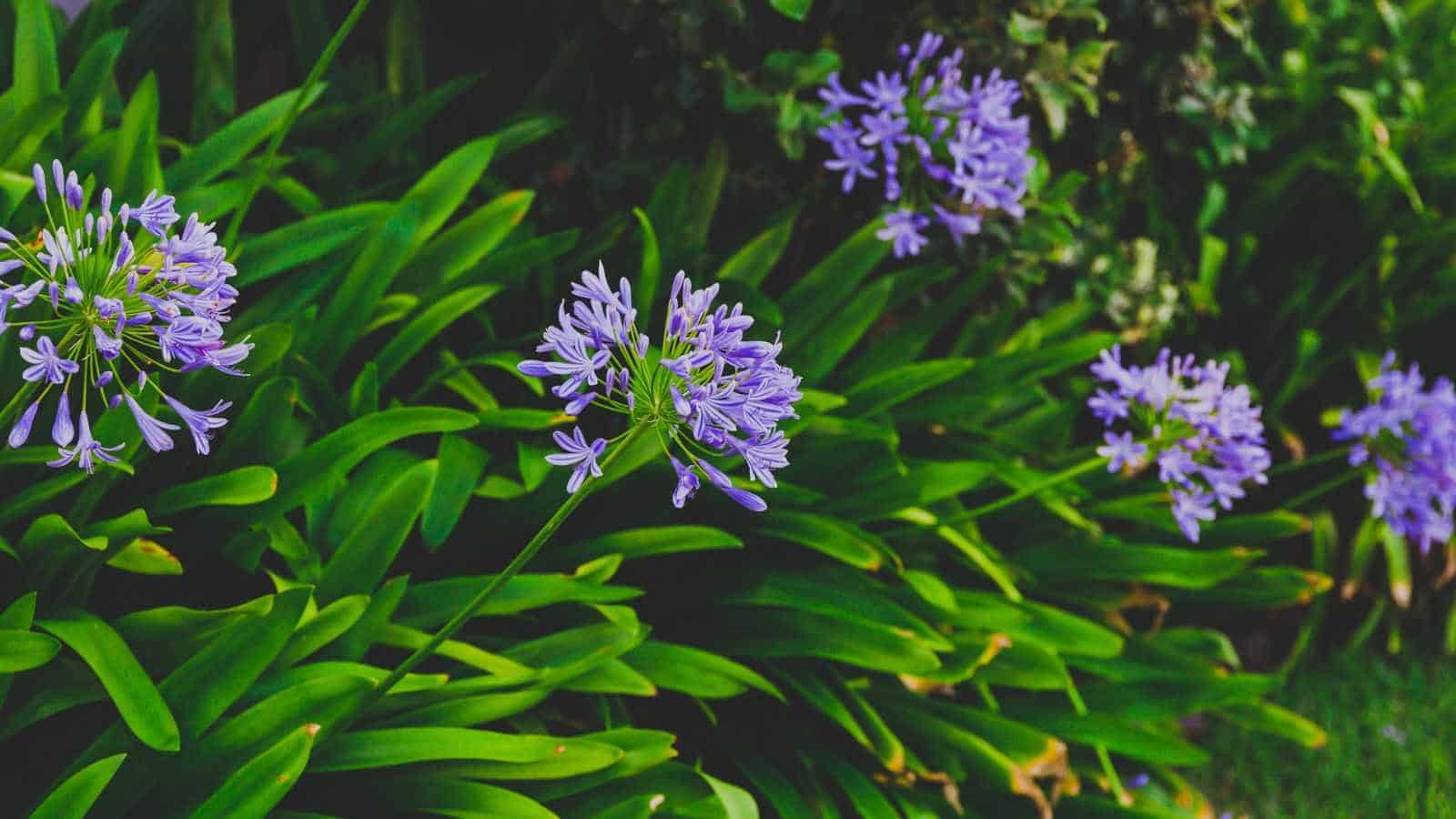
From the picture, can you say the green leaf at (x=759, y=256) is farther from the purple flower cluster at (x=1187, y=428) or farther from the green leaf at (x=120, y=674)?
the green leaf at (x=120, y=674)

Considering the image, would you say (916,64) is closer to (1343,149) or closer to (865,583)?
(865,583)

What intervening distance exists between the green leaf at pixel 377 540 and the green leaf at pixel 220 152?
91 cm

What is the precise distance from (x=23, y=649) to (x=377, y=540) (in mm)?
577

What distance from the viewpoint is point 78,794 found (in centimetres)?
184

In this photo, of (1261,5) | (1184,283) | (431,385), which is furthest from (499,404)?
(1261,5)

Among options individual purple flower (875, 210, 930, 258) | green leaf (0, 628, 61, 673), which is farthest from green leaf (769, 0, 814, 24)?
green leaf (0, 628, 61, 673)

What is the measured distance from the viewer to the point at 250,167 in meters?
2.92

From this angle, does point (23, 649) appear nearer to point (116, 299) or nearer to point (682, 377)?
point (116, 299)

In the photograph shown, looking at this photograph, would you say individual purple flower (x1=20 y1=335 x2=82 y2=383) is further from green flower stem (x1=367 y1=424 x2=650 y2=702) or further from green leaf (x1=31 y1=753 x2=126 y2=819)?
green leaf (x1=31 y1=753 x2=126 y2=819)

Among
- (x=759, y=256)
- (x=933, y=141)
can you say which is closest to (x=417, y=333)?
(x=759, y=256)

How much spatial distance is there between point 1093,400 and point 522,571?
116 cm

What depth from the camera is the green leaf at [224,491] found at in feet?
7.13

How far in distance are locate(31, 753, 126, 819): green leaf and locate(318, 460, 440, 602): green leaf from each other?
0.53m

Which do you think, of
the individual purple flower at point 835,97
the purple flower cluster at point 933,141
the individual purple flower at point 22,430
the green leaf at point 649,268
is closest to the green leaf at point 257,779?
the individual purple flower at point 22,430
